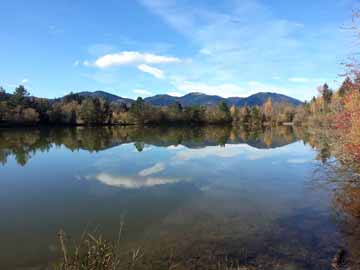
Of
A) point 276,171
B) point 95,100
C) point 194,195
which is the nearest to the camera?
point 194,195

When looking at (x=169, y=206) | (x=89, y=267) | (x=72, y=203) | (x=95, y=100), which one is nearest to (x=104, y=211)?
(x=72, y=203)

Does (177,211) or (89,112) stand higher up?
(89,112)

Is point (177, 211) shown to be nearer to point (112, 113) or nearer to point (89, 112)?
point (89, 112)

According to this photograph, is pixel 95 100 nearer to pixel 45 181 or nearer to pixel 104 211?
pixel 45 181

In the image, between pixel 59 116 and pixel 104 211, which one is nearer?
pixel 104 211

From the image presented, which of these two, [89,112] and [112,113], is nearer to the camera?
[89,112]

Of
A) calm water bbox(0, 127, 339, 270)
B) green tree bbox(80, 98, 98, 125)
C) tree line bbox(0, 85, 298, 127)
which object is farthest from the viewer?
green tree bbox(80, 98, 98, 125)

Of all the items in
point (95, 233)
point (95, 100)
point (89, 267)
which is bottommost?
point (95, 233)

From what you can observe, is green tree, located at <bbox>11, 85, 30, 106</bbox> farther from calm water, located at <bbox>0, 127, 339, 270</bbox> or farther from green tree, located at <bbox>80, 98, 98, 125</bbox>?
calm water, located at <bbox>0, 127, 339, 270</bbox>

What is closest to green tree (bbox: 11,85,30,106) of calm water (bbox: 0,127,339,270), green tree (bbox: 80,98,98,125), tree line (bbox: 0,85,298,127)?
tree line (bbox: 0,85,298,127)

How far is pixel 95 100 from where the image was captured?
68.6 metres

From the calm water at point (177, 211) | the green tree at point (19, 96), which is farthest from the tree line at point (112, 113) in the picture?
the calm water at point (177, 211)

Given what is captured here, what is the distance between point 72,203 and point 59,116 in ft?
177

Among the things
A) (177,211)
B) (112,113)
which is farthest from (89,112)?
(177,211)
